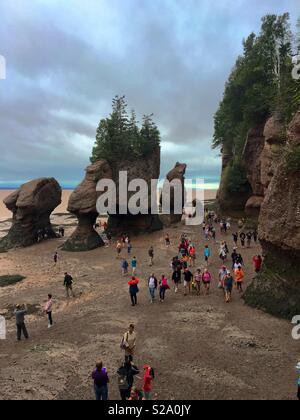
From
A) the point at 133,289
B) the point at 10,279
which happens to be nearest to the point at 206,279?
the point at 133,289

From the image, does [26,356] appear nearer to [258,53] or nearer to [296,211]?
[296,211]

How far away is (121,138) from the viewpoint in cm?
4662

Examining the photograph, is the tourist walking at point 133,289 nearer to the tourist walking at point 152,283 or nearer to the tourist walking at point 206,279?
the tourist walking at point 152,283

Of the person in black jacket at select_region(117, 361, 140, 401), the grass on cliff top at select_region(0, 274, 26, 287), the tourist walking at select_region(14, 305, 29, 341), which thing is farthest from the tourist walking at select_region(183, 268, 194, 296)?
the grass on cliff top at select_region(0, 274, 26, 287)

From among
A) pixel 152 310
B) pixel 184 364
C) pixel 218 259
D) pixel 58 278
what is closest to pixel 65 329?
pixel 152 310

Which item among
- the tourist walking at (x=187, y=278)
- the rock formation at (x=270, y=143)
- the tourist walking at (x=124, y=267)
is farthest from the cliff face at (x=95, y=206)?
the tourist walking at (x=187, y=278)

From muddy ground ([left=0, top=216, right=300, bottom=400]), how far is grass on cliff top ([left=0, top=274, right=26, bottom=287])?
373cm

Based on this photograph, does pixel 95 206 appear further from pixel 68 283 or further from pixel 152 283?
pixel 152 283

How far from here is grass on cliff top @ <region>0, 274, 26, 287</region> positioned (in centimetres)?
2927

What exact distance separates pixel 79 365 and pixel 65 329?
13.5 ft

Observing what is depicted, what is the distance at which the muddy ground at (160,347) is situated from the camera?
12.4 meters

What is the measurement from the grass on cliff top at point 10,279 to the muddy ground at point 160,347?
3.73 m

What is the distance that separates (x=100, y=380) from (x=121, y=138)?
3881cm
